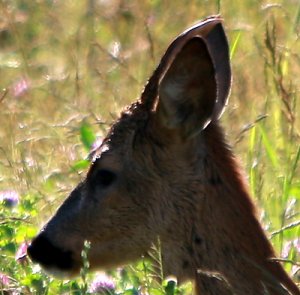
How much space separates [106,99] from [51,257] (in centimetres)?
283

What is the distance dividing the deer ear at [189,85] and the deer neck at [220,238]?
15cm

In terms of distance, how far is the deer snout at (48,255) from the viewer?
5.20 metres

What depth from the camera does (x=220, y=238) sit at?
5043 millimetres

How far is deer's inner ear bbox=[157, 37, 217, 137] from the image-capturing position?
501 centimetres

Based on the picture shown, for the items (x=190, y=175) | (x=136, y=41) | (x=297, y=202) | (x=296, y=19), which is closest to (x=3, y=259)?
(x=190, y=175)

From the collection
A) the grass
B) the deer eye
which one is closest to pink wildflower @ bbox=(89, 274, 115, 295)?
the grass

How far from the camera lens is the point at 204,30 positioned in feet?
17.4

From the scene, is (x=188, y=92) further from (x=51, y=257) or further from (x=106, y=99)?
(x=106, y=99)

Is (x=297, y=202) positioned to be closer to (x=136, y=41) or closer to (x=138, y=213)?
(x=138, y=213)

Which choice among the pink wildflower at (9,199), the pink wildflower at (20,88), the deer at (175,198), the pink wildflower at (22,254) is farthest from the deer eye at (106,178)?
the pink wildflower at (20,88)

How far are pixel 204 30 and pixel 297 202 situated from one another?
129 cm

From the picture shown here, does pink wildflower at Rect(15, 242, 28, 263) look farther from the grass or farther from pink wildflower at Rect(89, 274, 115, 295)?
pink wildflower at Rect(89, 274, 115, 295)

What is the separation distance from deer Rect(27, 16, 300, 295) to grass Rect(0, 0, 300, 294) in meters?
0.12

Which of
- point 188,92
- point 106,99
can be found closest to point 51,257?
point 188,92
